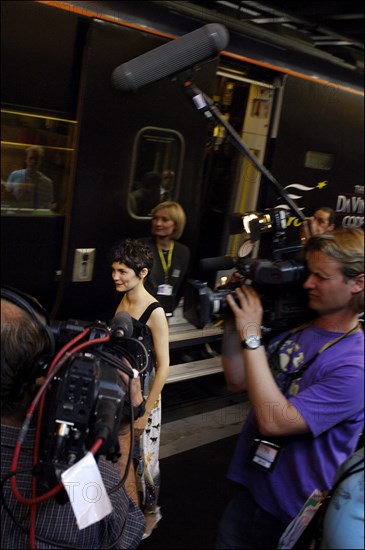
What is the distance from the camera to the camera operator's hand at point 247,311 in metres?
1.17

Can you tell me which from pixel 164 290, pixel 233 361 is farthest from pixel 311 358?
pixel 164 290

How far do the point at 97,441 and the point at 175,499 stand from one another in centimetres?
95

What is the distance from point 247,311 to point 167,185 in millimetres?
1740

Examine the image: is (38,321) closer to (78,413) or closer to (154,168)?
(78,413)

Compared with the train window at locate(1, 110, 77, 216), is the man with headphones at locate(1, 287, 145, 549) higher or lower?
lower

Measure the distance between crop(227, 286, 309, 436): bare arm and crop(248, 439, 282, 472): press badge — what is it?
0.31 feet

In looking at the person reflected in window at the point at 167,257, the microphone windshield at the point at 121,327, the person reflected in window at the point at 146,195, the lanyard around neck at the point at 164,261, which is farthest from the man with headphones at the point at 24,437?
the person reflected in window at the point at 146,195

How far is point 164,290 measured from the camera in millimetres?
1942

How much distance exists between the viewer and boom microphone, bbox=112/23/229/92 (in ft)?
4.56

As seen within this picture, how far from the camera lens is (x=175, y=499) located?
6.05 feet

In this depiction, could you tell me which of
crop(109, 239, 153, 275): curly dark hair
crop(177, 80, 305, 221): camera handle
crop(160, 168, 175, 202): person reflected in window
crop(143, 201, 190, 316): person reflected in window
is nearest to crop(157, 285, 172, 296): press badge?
crop(143, 201, 190, 316): person reflected in window

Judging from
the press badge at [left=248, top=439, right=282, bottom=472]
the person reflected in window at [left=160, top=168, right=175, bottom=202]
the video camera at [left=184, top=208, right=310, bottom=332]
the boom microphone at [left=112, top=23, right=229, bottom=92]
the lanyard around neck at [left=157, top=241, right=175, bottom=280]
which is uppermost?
the boom microphone at [left=112, top=23, right=229, bottom=92]

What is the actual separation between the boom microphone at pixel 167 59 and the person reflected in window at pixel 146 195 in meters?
1.25

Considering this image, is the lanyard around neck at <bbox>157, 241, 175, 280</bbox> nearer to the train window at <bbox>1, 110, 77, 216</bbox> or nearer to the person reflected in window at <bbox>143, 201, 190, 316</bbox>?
the person reflected in window at <bbox>143, 201, 190, 316</bbox>
